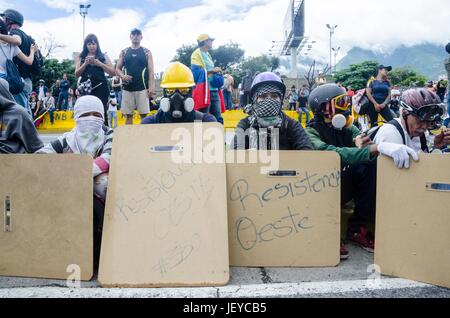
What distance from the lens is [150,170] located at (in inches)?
103

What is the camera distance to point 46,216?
2.55 meters

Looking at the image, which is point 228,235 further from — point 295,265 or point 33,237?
point 33,237

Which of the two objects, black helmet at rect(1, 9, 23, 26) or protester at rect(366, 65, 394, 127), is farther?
protester at rect(366, 65, 394, 127)

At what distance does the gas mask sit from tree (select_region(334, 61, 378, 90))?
145ft

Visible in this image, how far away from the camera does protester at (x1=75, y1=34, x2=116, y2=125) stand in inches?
206

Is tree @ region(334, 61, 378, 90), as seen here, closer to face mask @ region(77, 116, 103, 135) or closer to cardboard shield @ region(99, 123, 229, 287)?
face mask @ region(77, 116, 103, 135)

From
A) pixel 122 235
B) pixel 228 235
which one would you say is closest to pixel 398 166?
pixel 228 235

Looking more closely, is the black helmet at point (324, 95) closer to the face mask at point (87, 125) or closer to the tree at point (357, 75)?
the face mask at point (87, 125)

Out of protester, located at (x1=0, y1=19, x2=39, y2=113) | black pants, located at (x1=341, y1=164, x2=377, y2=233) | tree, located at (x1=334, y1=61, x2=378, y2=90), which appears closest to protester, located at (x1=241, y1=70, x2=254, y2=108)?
black pants, located at (x1=341, y1=164, x2=377, y2=233)

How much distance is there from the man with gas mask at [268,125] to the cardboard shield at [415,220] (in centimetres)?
85

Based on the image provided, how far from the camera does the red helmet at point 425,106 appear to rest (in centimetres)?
278

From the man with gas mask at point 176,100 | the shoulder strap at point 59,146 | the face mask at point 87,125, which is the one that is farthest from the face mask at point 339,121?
the shoulder strap at point 59,146

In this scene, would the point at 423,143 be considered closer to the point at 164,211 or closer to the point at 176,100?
the point at 164,211

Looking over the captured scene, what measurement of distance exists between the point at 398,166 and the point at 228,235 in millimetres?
1190
